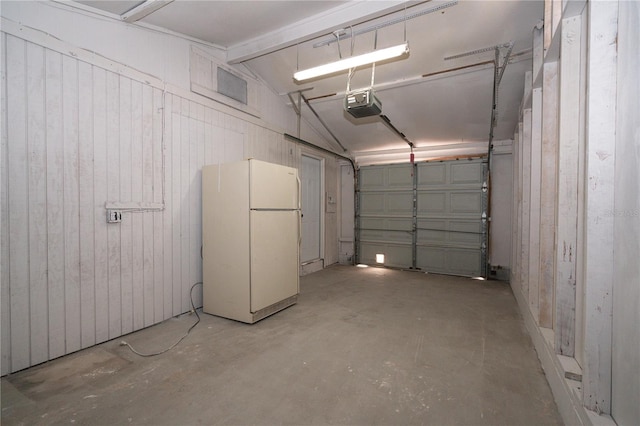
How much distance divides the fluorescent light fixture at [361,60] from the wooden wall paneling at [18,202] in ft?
8.26

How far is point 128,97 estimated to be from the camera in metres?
2.99

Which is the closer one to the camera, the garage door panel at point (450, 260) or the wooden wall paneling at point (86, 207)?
the wooden wall paneling at point (86, 207)

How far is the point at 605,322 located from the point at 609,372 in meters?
0.26

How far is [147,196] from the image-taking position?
3184mm

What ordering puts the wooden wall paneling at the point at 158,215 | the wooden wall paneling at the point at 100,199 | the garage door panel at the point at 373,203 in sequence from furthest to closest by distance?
the garage door panel at the point at 373,203 < the wooden wall paneling at the point at 158,215 < the wooden wall paneling at the point at 100,199

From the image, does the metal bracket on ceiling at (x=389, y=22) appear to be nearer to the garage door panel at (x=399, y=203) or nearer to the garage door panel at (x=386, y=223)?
the garage door panel at (x=399, y=203)

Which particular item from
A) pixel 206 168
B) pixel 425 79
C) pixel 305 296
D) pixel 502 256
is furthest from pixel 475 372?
pixel 502 256

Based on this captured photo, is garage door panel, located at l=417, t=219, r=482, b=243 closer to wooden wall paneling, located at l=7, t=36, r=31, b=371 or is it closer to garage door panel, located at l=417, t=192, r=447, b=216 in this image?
garage door panel, located at l=417, t=192, r=447, b=216

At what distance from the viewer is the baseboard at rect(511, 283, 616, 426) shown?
5.01ft

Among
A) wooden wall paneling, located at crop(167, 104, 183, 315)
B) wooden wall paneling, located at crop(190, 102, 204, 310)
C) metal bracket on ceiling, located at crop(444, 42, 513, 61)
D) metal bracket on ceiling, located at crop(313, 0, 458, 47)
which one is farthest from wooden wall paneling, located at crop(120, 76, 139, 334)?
metal bracket on ceiling, located at crop(444, 42, 513, 61)

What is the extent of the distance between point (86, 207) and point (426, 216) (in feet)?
19.2

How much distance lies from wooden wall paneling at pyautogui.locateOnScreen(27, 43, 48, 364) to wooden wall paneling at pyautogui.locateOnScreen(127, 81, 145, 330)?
687 millimetres

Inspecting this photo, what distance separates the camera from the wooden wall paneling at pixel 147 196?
10.3ft

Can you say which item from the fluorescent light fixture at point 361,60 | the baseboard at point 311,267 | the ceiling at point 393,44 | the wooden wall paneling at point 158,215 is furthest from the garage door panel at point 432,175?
the wooden wall paneling at point 158,215
